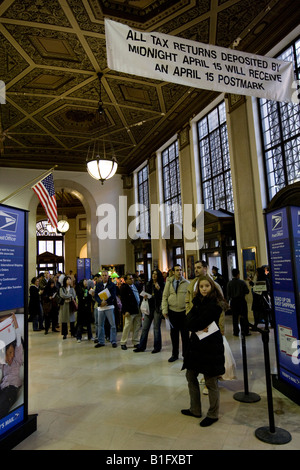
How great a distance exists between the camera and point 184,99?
11742 mm

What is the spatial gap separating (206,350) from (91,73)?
995cm

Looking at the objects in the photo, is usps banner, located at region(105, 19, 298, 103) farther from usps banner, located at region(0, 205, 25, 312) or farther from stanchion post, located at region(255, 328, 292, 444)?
stanchion post, located at region(255, 328, 292, 444)

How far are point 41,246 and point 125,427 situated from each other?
81.8ft

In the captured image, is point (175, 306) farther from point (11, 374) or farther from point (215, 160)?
point (215, 160)

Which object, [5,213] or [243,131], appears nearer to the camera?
[5,213]

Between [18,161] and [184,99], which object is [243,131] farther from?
[18,161]

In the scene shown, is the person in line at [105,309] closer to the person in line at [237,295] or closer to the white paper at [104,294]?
the white paper at [104,294]

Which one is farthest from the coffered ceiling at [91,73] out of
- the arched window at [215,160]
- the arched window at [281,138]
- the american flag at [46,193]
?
the american flag at [46,193]

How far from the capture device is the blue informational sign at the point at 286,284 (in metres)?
3.57

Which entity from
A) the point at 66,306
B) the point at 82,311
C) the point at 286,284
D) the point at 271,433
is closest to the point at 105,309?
the point at 82,311

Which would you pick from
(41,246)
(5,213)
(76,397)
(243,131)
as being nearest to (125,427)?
(76,397)

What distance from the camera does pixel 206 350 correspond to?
3113 mm

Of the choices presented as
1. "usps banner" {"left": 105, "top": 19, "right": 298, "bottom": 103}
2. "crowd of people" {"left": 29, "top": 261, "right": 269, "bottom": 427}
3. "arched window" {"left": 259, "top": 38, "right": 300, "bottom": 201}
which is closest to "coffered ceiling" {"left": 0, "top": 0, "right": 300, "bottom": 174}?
"arched window" {"left": 259, "top": 38, "right": 300, "bottom": 201}

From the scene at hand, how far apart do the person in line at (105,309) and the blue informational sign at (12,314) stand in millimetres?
3721
